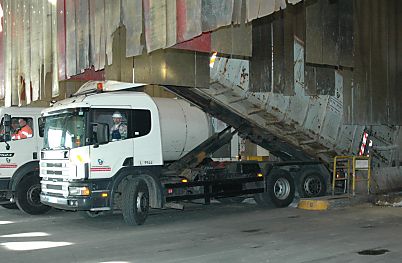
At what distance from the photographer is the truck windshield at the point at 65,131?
11.0 metres

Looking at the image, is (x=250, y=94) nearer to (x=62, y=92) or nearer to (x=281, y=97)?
(x=281, y=97)

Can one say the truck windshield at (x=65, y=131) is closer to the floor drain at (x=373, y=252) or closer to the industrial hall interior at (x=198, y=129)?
the industrial hall interior at (x=198, y=129)

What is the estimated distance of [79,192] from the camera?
1079cm

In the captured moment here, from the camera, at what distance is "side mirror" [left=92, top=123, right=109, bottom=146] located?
10992 millimetres

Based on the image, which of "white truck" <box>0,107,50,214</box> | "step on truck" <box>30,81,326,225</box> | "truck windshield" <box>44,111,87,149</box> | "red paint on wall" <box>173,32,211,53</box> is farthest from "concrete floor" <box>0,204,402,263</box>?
"red paint on wall" <box>173,32,211,53</box>

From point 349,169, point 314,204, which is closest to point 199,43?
point 314,204

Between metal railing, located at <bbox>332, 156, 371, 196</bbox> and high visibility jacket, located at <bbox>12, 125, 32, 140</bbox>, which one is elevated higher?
high visibility jacket, located at <bbox>12, 125, 32, 140</bbox>

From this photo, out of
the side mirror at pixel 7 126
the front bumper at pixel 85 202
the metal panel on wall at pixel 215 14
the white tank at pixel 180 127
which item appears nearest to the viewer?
the metal panel on wall at pixel 215 14

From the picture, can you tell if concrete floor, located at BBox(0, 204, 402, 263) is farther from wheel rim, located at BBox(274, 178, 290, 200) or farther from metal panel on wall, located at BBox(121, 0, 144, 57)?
metal panel on wall, located at BBox(121, 0, 144, 57)

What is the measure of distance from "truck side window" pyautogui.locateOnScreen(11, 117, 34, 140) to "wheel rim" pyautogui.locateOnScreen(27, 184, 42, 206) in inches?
53.0

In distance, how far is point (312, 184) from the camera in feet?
50.8

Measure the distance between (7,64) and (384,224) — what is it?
10639 millimetres

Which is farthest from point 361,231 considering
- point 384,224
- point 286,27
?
point 286,27

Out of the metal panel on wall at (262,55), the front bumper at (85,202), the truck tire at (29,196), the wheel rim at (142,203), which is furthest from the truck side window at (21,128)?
the metal panel on wall at (262,55)
